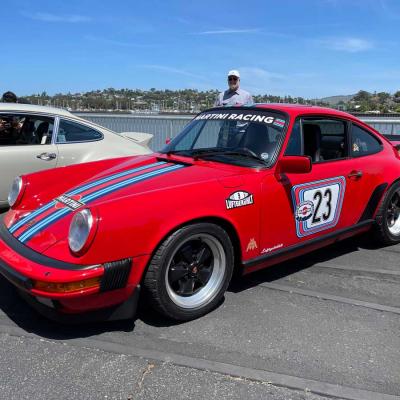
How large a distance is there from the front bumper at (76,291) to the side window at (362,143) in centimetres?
262

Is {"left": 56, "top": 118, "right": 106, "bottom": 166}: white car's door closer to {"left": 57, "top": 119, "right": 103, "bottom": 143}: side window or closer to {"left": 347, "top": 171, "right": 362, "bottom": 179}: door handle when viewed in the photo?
{"left": 57, "top": 119, "right": 103, "bottom": 143}: side window

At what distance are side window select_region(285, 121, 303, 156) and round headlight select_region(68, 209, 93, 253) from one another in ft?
5.71

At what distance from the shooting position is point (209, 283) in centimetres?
323

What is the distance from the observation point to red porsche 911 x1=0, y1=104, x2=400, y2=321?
2.65 m

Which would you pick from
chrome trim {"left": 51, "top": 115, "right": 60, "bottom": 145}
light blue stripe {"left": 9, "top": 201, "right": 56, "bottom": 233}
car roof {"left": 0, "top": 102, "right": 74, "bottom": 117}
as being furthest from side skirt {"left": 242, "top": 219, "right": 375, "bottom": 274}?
car roof {"left": 0, "top": 102, "right": 74, "bottom": 117}

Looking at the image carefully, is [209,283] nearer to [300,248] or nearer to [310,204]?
[300,248]

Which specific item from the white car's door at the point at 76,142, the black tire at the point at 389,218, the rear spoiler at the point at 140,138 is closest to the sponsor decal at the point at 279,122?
the black tire at the point at 389,218

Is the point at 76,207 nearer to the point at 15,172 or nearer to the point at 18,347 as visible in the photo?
the point at 18,347

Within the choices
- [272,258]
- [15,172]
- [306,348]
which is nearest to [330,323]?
[306,348]

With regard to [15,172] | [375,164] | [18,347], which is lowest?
[18,347]

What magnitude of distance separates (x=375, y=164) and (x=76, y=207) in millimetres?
2921

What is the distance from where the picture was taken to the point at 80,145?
581cm

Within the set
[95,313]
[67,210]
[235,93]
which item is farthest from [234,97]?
[95,313]

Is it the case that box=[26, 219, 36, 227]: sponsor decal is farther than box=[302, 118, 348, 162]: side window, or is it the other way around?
box=[302, 118, 348, 162]: side window
